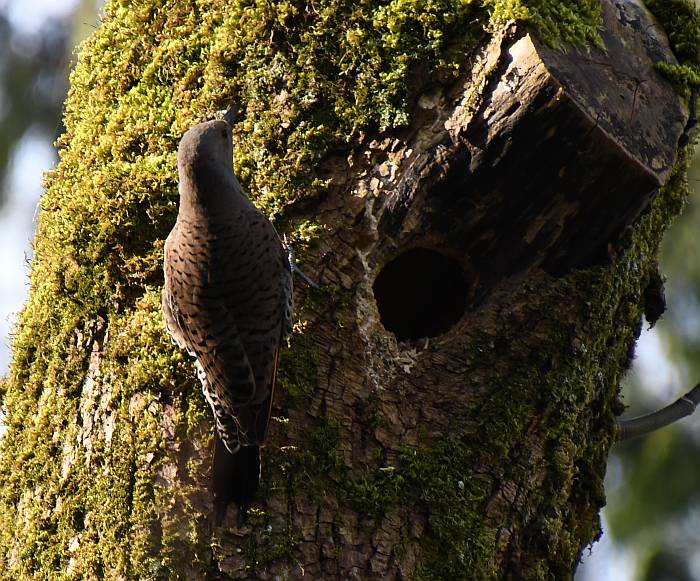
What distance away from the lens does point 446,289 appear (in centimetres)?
419

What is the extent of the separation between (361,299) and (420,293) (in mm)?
870

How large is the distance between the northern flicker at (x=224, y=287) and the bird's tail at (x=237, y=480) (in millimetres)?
83

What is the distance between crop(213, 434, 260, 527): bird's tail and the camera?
9.93 ft

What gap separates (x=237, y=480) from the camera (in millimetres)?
3018

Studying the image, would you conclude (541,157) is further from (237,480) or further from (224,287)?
(237,480)

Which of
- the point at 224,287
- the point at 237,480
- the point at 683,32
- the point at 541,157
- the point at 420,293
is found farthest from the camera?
the point at 420,293

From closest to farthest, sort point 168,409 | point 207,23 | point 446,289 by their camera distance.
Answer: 1. point 168,409
2. point 207,23
3. point 446,289

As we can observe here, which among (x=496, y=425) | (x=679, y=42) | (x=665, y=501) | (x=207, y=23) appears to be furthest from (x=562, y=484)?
(x=665, y=501)

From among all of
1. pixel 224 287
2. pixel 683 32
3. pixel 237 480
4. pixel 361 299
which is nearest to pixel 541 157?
pixel 361 299

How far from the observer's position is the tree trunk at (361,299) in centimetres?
323

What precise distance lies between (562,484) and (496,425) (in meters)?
0.40

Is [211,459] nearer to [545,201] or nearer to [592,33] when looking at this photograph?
[545,201]

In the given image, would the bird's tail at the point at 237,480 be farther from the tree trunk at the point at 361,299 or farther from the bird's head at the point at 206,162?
the bird's head at the point at 206,162

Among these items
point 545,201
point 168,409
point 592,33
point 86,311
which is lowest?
point 168,409
